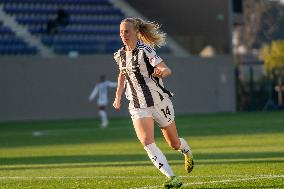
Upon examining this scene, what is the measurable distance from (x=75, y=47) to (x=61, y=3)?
9.78 feet

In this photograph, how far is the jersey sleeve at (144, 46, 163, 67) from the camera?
37.8 feet

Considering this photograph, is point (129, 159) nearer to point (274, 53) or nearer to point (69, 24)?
point (69, 24)

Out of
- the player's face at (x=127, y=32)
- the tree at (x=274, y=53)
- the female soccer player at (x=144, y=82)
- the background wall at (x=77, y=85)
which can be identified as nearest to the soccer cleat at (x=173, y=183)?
the female soccer player at (x=144, y=82)

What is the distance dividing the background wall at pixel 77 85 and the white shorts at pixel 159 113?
28692 millimetres

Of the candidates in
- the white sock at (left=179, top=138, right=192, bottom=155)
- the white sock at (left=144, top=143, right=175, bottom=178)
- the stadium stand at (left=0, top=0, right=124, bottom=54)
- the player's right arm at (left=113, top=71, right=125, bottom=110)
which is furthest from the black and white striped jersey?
the stadium stand at (left=0, top=0, right=124, bottom=54)

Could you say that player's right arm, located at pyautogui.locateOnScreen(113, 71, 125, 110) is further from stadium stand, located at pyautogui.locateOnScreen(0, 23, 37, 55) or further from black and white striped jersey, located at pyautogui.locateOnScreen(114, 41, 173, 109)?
stadium stand, located at pyautogui.locateOnScreen(0, 23, 37, 55)

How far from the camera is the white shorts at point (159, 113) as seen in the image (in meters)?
11.7

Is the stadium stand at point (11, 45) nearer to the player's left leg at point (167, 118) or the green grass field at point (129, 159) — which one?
the green grass field at point (129, 159)

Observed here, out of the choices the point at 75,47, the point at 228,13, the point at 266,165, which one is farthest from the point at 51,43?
the point at 266,165

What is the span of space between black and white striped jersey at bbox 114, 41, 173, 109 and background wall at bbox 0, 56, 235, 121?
2861 centimetres

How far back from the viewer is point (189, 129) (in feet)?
94.1

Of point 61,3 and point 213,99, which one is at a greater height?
point 61,3

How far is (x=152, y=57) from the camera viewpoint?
11.6 metres

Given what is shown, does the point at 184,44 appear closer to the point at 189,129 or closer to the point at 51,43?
the point at 51,43
